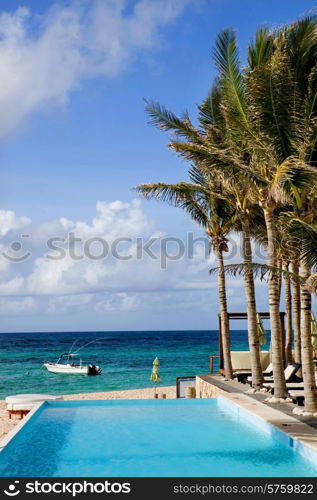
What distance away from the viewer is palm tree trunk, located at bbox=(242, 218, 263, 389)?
46.5 ft

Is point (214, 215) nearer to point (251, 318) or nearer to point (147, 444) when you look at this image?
point (251, 318)

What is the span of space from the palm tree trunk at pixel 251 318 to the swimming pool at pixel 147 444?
1.17m

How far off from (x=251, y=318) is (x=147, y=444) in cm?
534

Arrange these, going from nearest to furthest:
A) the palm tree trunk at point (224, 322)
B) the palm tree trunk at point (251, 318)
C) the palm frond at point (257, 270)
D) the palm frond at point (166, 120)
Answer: the palm frond at point (257, 270), the palm frond at point (166, 120), the palm tree trunk at point (251, 318), the palm tree trunk at point (224, 322)

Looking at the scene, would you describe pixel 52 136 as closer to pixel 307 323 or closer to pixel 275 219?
pixel 275 219

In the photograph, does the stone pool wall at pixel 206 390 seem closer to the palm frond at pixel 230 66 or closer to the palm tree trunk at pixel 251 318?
the palm tree trunk at pixel 251 318

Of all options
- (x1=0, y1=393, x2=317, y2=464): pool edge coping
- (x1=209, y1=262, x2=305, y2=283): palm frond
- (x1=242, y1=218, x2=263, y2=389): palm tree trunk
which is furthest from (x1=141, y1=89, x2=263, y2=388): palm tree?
(x1=0, y1=393, x2=317, y2=464): pool edge coping

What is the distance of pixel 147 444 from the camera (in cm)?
1014

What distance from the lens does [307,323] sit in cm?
1053

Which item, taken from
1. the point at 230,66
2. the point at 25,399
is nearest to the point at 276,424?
the point at 25,399

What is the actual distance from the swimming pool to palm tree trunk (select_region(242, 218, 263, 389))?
46.0 inches

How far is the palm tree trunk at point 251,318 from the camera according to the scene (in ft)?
46.5

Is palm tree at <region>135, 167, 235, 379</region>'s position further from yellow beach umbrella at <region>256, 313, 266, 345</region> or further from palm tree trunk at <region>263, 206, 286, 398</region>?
palm tree trunk at <region>263, 206, 286, 398</region>

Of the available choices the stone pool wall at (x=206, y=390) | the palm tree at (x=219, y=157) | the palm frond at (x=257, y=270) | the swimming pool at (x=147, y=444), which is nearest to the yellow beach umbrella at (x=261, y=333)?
the stone pool wall at (x=206, y=390)
